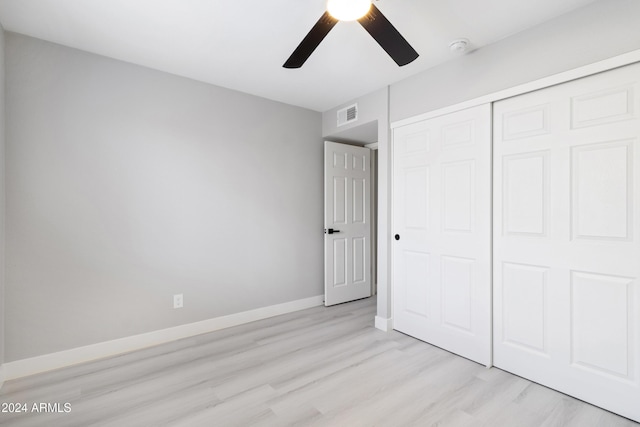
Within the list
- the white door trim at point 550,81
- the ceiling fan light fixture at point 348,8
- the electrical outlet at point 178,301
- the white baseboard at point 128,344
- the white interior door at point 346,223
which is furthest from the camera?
→ the white interior door at point 346,223

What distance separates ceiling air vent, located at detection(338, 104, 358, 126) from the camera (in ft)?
11.3

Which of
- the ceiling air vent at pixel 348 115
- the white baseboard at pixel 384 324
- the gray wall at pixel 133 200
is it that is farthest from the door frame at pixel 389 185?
the gray wall at pixel 133 200

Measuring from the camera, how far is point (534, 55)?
2.09 meters

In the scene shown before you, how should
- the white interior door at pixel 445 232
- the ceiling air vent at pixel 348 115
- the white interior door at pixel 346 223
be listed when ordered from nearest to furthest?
the white interior door at pixel 445 232 < the ceiling air vent at pixel 348 115 < the white interior door at pixel 346 223

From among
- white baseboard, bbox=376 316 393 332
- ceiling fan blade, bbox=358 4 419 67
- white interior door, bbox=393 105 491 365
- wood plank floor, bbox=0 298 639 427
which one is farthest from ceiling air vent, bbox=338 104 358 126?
wood plank floor, bbox=0 298 639 427

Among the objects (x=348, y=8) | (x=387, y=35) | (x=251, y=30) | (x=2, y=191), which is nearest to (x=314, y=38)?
(x=348, y=8)

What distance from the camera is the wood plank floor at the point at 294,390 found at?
5.68 feet

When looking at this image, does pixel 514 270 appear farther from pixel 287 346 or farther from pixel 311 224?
pixel 311 224

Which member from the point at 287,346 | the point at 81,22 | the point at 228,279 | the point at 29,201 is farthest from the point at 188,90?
the point at 287,346

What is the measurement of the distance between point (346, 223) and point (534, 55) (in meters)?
2.53

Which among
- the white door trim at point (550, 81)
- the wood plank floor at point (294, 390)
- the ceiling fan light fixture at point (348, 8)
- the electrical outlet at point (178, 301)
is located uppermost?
the ceiling fan light fixture at point (348, 8)

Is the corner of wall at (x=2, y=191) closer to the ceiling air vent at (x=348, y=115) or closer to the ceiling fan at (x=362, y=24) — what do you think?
the ceiling fan at (x=362, y=24)

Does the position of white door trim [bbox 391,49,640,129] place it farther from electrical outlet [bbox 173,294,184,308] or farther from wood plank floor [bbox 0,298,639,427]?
electrical outlet [bbox 173,294,184,308]

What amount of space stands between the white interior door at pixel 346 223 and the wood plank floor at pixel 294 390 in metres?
1.19
